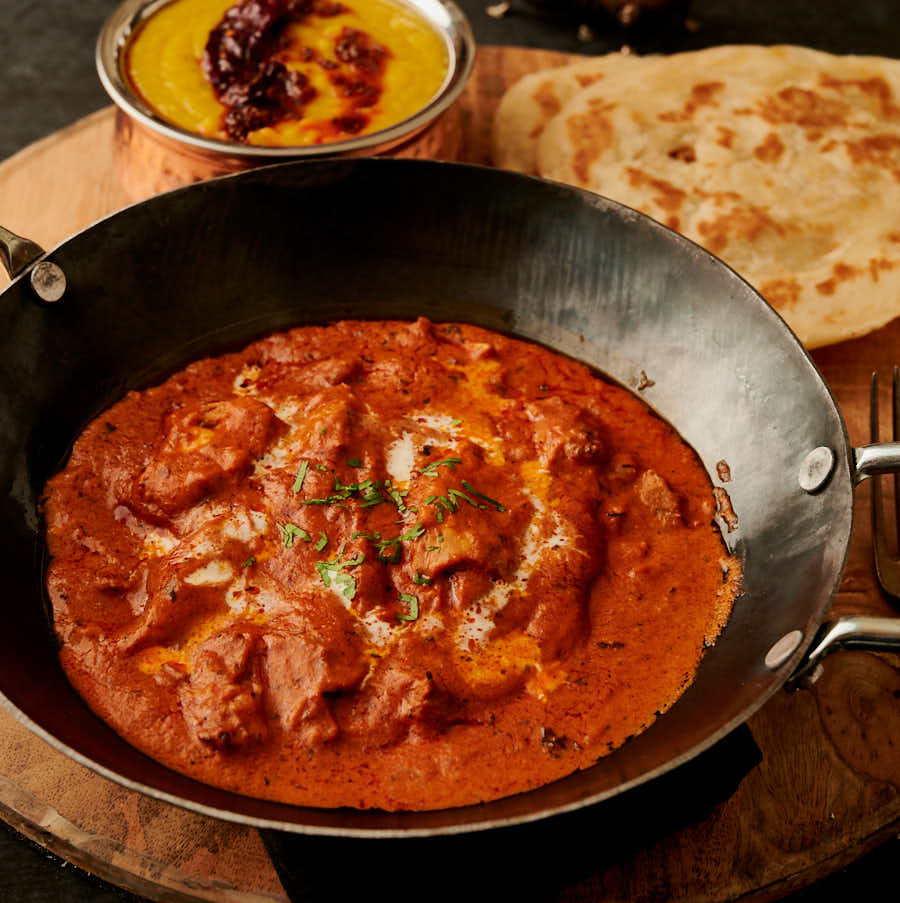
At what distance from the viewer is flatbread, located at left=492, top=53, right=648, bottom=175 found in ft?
14.8

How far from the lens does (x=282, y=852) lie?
2.45m

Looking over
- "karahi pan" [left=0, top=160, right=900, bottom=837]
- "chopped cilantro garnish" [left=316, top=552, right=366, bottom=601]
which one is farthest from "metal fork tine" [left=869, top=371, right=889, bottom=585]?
"chopped cilantro garnish" [left=316, top=552, right=366, bottom=601]

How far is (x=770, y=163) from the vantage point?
4352 millimetres

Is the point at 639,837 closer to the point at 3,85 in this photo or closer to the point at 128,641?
the point at 128,641

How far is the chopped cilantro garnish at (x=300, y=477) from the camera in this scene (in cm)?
300

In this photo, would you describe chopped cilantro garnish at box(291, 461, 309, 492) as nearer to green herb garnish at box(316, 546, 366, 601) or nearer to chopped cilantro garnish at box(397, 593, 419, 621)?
green herb garnish at box(316, 546, 366, 601)

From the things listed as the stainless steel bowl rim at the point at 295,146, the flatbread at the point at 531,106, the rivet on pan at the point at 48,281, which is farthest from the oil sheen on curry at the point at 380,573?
the flatbread at the point at 531,106

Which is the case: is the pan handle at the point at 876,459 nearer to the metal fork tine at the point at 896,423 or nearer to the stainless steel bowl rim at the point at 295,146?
the metal fork tine at the point at 896,423

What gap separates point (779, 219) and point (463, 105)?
1631mm

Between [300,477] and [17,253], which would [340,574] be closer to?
[300,477]

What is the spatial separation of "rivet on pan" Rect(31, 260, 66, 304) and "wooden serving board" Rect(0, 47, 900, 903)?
126 cm

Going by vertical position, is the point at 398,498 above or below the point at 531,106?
below

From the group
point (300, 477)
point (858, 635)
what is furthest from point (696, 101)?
point (858, 635)

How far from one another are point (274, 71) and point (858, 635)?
3.03 metres
